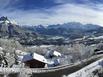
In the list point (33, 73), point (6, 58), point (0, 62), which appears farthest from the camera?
point (6, 58)

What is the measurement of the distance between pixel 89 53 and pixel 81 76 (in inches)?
2807

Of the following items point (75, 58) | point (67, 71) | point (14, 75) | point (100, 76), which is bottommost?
point (75, 58)

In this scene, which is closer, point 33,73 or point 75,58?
point 33,73

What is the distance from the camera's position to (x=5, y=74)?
221 ft

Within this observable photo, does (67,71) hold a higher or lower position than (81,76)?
lower

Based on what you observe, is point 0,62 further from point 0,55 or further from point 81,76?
point 81,76

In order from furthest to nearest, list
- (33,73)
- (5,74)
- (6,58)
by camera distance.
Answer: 1. (6,58)
2. (33,73)
3. (5,74)

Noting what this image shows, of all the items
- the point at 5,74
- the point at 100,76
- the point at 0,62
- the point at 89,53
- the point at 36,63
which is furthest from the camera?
the point at 89,53

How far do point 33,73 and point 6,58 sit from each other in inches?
615

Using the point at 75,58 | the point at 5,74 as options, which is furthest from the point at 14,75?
the point at 75,58

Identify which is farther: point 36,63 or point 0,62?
A: point 36,63

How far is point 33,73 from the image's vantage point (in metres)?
81.3

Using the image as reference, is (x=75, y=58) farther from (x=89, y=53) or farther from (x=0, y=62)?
(x=0, y=62)

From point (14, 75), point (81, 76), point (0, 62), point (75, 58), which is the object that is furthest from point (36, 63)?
point (81, 76)
